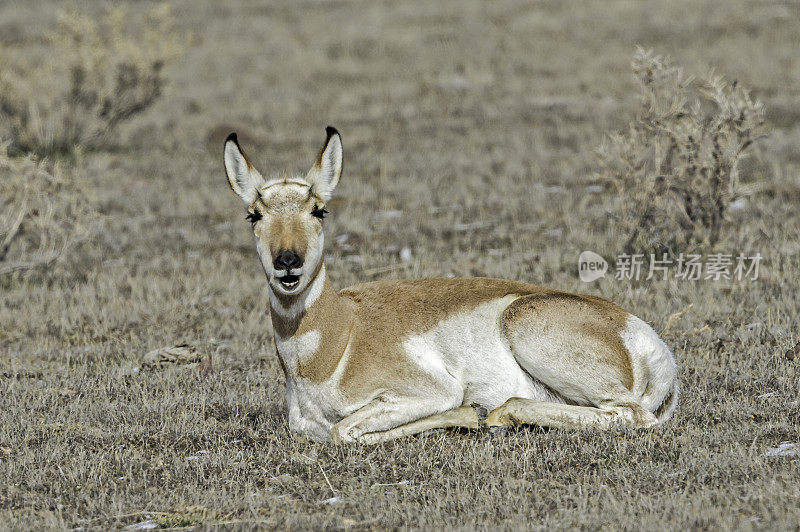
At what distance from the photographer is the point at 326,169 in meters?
7.58

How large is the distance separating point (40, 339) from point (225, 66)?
21235 mm

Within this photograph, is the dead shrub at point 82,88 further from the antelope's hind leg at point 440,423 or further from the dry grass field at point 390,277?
the antelope's hind leg at point 440,423

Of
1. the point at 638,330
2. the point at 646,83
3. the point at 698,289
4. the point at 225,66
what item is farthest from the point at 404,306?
the point at 225,66

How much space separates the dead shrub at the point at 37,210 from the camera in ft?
46.2

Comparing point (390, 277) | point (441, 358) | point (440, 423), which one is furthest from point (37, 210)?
point (440, 423)

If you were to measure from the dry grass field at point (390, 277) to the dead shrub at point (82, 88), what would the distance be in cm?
69

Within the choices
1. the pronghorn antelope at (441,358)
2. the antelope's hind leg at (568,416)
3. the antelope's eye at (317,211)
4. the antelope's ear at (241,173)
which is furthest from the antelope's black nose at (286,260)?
the antelope's hind leg at (568,416)

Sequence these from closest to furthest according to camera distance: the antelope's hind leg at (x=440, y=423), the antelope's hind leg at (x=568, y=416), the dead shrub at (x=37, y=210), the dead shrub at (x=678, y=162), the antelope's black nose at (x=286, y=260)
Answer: the antelope's black nose at (x=286, y=260)
the antelope's hind leg at (x=568, y=416)
the antelope's hind leg at (x=440, y=423)
the dead shrub at (x=678, y=162)
the dead shrub at (x=37, y=210)

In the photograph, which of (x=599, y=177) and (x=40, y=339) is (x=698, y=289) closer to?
(x=599, y=177)

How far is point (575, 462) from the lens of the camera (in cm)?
690

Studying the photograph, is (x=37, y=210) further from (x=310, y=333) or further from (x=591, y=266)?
(x=310, y=333)

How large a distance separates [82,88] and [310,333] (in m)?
16.1

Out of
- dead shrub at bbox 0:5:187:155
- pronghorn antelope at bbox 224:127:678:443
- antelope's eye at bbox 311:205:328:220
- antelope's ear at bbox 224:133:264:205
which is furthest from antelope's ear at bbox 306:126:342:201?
dead shrub at bbox 0:5:187:155

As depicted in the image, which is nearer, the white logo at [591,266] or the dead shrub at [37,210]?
the white logo at [591,266]
